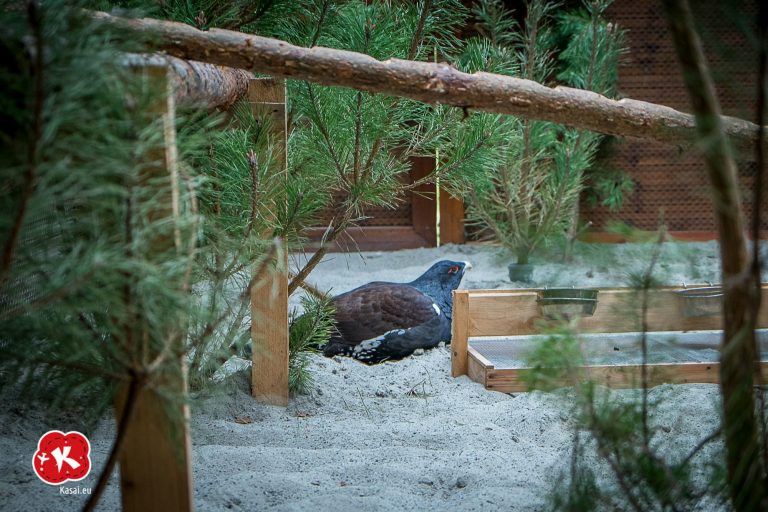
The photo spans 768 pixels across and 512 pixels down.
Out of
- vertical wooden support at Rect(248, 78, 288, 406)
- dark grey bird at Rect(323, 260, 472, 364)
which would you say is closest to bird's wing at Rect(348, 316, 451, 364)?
dark grey bird at Rect(323, 260, 472, 364)

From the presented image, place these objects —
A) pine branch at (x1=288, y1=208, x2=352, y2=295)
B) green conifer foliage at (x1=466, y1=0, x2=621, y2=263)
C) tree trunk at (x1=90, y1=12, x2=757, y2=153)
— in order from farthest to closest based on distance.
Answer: green conifer foliage at (x1=466, y1=0, x2=621, y2=263) → pine branch at (x1=288, y1=208, x2=352, y2=295) → tree trunk at (x1=90, y1=12, x2=757, y2=153)

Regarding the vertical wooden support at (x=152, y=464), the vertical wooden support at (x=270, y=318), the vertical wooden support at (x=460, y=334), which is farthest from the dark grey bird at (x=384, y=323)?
the vertical wooden support at (x=152, y=464)

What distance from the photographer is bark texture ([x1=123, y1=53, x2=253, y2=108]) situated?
1099 mm

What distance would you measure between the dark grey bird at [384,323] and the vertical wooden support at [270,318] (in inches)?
27.2

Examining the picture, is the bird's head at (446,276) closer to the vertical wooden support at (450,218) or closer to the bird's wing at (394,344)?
the bird's wing at (394,344)

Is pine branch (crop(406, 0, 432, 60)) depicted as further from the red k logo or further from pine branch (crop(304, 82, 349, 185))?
the red k logo

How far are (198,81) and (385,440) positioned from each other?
1199mm

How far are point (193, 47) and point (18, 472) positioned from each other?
110 cm

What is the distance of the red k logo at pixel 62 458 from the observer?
5.65 feet

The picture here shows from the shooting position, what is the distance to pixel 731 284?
0.99 metres

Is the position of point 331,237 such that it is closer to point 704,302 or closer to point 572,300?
point 572,300

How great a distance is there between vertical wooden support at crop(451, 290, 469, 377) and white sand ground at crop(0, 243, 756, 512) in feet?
0.26

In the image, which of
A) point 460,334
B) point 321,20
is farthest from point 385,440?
point 321,20

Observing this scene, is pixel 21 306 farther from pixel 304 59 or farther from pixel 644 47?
pixel 644 47
